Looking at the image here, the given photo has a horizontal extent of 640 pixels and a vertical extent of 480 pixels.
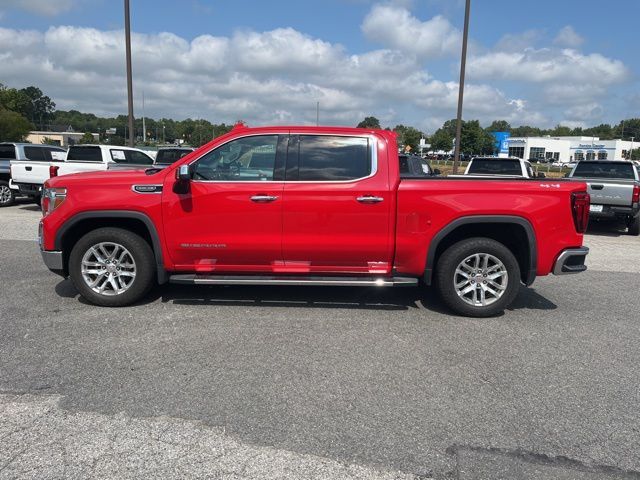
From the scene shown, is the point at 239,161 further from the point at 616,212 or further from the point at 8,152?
the point at 8,152

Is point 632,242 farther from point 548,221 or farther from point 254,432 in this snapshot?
point 254,432

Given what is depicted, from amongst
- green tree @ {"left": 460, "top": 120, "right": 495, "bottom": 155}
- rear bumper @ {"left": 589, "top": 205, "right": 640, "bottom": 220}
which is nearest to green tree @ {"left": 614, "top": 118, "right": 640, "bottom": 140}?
green tree @ {"left": 460, "top": 120, "right": 495, "bottom": 155}

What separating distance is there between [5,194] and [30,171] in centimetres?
231

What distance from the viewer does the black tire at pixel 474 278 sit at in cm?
539

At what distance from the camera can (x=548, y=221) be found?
528 centimetres

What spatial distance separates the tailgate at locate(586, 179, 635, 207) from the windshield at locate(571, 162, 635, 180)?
1.65 meters

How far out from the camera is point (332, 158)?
5.39m

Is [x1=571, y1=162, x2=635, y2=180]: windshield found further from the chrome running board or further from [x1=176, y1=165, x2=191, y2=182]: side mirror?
[x1=176, y1=165, x2=191, y2=182]: side mirror

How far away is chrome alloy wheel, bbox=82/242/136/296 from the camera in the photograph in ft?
18.1

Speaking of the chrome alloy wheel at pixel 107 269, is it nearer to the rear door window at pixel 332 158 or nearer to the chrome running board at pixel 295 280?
the chrome running board at pixel 295 280

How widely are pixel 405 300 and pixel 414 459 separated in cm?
323

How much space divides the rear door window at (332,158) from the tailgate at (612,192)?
27.9 feet

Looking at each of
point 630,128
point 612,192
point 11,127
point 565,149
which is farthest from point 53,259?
point 630,128

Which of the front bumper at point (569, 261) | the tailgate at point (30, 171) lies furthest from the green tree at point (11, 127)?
the front bumper at point (569, 261)
